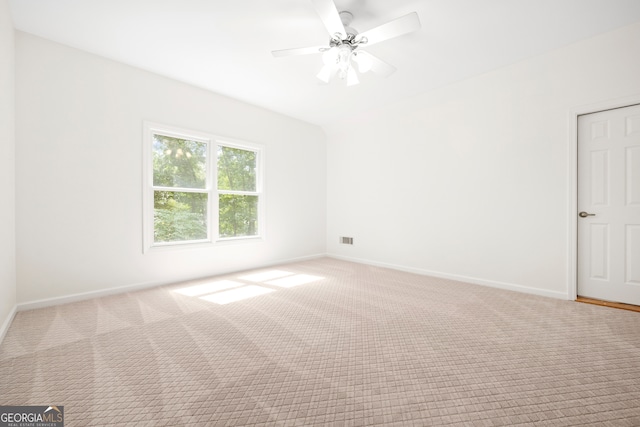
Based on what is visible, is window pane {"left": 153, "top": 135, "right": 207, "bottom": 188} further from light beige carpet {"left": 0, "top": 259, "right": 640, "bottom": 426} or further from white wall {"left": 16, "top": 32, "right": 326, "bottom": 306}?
light beige carpet {"left": 0, "top": 259, "right": 640, "bottom": 426}

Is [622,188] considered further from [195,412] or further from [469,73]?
[195,412]

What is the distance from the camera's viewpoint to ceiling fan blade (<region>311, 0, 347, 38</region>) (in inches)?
77.4

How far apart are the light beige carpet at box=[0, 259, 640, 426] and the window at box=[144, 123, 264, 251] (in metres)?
1.11

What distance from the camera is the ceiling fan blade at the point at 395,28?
203 centimetres

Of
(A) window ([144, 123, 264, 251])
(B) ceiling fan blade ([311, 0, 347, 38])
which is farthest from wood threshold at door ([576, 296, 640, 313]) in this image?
(A) window ([144, 123, 264, 251])

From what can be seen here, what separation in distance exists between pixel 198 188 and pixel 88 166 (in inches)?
49.2

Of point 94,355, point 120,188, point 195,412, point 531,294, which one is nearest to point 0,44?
point 120,188

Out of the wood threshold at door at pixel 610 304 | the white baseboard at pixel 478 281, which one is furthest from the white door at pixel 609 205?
the white baseboard at pixel 478 281

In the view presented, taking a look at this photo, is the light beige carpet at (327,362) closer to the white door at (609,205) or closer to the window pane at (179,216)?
the white door at (609,205)

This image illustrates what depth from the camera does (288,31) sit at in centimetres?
263

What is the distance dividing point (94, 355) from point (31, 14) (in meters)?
3.02

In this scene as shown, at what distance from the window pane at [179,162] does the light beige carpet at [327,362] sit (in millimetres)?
1595

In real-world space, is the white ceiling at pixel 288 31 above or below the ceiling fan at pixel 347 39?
above

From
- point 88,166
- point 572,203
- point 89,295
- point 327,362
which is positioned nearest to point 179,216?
point 88,166
